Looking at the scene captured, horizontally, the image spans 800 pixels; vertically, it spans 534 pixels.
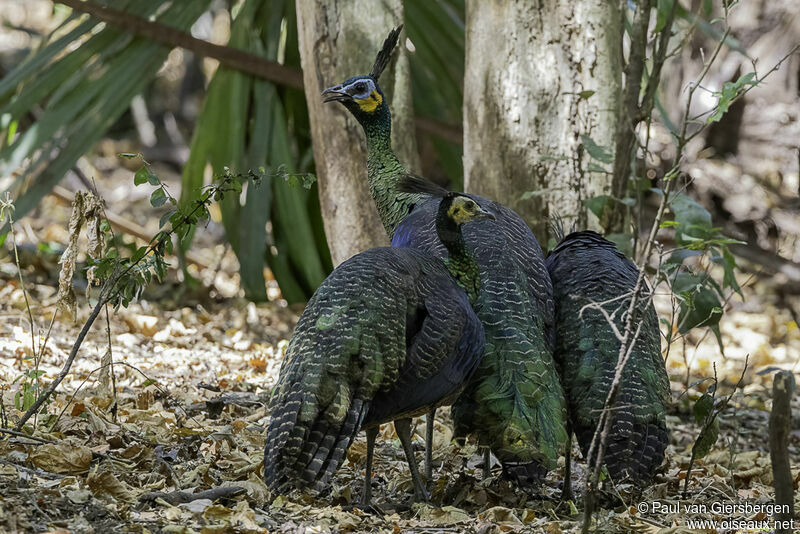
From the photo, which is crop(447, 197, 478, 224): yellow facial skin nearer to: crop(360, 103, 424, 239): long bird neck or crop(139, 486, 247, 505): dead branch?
crop(360, 103, 424, 239): long bird neck

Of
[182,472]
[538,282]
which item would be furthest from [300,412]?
[538,282]

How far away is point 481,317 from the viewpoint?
13.1 ft

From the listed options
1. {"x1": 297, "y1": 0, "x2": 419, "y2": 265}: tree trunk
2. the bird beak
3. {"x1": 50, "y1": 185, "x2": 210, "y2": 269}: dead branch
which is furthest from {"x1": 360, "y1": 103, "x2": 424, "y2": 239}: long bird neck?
{"x1": 50, "y1": 185, "x2": 210, "y2": 269}: dead branch

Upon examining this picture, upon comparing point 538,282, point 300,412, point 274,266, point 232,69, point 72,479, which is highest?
point 232,69

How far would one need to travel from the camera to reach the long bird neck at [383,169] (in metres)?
5.08

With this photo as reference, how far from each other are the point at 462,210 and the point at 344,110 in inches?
75.9

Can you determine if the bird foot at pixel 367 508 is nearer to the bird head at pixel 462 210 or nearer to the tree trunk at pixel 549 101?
the bird head at pixel 462 210

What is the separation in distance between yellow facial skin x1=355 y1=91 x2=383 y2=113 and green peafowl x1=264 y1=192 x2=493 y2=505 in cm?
147

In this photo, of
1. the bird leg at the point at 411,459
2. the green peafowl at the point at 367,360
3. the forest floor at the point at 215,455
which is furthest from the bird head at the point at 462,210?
the forest floor at the point at 215,455

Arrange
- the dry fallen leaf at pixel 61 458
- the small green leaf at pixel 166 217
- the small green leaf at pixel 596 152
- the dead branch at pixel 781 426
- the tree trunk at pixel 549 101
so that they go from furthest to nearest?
the tree trunk at pixel 549 101 < the small green leaf at pixel 596 152 < the small green leaf at pixel 166 217 < the dry fallen leaf at pixel 61 458 < the dead branch at pixel 781 426

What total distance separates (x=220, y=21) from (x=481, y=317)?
10429 mm

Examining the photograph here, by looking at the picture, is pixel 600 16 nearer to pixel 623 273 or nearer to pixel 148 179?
pixel 623 273

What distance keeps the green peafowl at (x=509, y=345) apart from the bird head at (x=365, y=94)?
0.08 meters

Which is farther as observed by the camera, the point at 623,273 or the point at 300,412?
the point at 623,273
